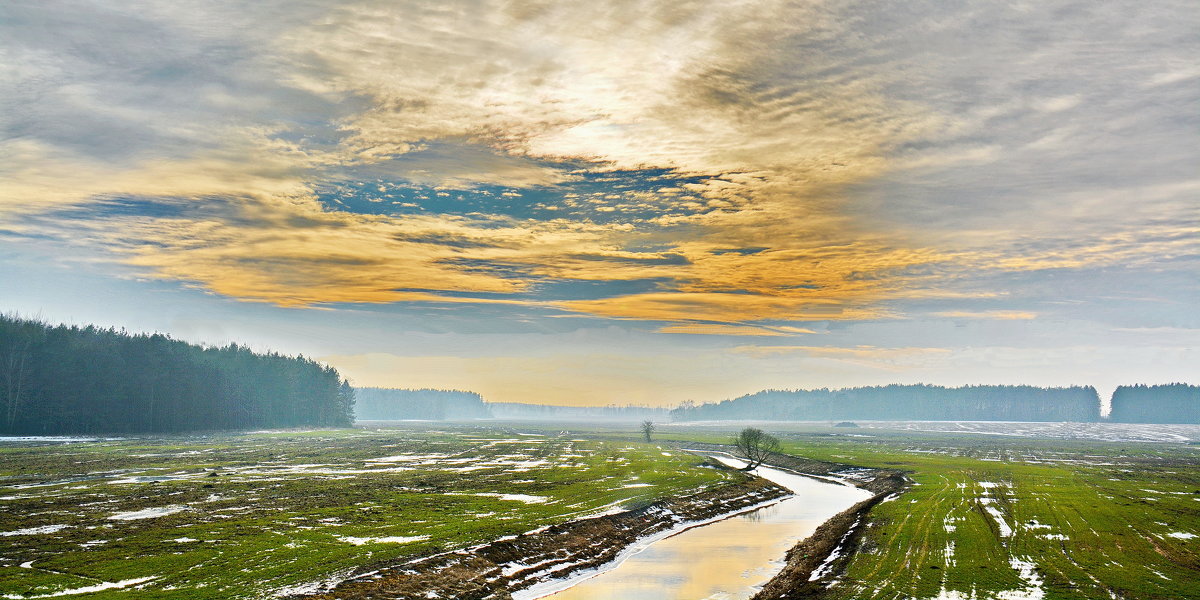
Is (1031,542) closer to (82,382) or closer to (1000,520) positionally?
(1000,520)

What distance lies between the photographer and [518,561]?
150 ft

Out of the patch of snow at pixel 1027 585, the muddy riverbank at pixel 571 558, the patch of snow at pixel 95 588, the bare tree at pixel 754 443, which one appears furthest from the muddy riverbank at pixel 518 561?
the bare tree at pixel 754 443

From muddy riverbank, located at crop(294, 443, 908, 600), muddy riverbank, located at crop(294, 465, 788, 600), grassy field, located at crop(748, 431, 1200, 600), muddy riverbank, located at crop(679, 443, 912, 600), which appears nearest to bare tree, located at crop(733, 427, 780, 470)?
muddy riverbank, located at crop(679, 443, 912, 600)

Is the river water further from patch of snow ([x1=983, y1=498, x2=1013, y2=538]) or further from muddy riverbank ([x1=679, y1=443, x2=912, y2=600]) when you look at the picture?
patch of snow ([x1=983, y1=498, x2=1013, y2=538])

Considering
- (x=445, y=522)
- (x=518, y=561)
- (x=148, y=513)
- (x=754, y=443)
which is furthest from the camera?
(x=754, y=443)

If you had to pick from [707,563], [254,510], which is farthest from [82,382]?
[707,563]

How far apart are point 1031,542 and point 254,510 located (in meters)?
59.5

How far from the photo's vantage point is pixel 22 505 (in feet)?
191

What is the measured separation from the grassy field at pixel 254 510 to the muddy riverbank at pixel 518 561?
2133 millimetres

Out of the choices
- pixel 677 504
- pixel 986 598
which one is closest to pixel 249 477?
pixel 677 504

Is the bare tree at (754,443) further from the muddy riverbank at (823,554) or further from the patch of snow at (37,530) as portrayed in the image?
the patch of snow at (37,530)

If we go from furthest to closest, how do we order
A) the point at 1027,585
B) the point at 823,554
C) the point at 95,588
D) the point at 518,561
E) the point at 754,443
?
1. the point at 754,443
2. the point at 823,554
3. the point at 518,561
4. the point at 1027,585
5. the point at 95,588

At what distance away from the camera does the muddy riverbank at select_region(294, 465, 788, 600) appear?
37.8 meters

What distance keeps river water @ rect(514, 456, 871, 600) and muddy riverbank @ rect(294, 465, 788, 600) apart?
152cm
